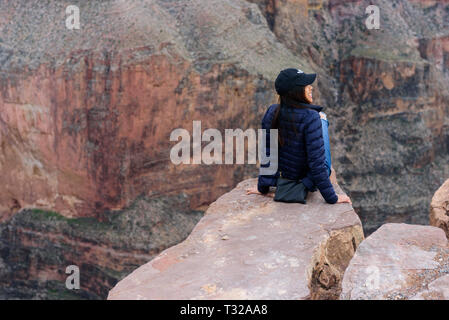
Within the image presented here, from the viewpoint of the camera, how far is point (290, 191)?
762 cm

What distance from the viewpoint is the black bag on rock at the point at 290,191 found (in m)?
7.54

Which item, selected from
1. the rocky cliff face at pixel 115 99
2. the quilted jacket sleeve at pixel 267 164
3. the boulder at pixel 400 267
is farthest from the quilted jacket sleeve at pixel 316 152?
the rocky cliff face at pixel 115 99

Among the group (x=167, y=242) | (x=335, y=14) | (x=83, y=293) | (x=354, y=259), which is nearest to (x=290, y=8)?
(x=335, y=14)

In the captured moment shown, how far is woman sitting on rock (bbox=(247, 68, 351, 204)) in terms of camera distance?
24.0ft

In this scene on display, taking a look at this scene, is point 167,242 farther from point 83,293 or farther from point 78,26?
point 78,26

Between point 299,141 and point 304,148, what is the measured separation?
0.12 m

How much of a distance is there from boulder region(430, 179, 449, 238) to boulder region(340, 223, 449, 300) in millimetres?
602

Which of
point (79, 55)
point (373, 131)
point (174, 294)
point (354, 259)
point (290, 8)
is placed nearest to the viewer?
point (174, 294)

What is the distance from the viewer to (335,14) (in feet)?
101

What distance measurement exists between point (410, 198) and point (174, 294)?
25.2 metres

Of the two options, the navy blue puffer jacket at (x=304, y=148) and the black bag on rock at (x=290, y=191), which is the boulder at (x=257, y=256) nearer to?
the black bag on rock at (x=290, y=191)

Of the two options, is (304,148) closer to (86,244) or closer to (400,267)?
(400,267)

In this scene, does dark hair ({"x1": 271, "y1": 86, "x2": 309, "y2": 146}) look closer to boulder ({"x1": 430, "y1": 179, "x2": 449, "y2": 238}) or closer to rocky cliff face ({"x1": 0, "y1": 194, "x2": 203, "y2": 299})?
boulder ({"x1": 430, "y1": 179, "x2": 449, "y2": 238})

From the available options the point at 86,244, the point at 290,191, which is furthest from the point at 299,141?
the point at 86,244
